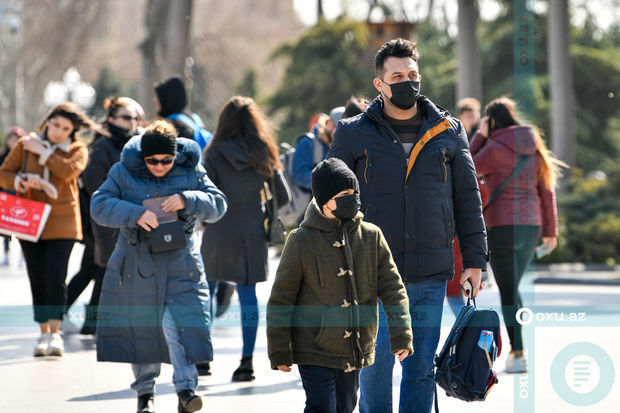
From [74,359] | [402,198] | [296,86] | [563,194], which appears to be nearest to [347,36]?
[296,86]

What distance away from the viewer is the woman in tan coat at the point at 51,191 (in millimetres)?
8430

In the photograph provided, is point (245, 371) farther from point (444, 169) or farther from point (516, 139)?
point (444, 169)

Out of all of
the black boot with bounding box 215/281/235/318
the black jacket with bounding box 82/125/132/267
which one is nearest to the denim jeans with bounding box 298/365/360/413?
the black jacket with bounding box 82/125/132/267

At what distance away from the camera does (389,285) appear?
4.91 m

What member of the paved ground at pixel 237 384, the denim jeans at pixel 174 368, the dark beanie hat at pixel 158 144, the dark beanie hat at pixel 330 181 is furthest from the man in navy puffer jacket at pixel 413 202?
→ the paved ground at pixel 237 384

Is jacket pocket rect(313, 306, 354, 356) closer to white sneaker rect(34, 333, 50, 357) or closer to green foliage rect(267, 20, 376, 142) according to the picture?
white sneaker rect(34, 333, 50, 357)

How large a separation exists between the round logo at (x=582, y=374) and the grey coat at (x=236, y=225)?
2.14 meters

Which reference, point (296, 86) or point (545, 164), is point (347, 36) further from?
point (545, 164)

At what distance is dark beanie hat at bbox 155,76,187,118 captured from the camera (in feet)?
28.9

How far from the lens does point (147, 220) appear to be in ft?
19.8

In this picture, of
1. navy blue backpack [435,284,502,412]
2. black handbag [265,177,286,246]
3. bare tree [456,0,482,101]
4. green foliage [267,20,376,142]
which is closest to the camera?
navy blue backpack [435,284,502,412]

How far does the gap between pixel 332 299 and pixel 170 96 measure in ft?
14.3

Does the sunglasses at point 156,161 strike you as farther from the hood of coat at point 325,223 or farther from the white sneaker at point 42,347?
the white sneaker at point 42,347

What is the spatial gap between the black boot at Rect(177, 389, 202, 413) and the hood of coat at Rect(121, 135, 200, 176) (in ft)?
4.01
